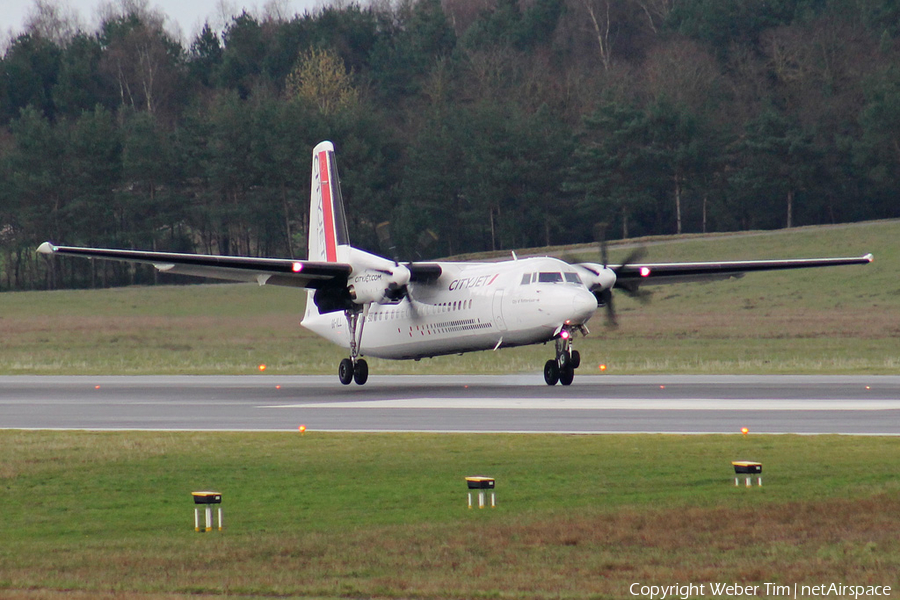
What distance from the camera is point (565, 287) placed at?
2631cm

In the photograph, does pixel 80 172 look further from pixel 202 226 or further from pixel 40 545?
pixel 40 545

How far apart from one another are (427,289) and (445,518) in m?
18.9

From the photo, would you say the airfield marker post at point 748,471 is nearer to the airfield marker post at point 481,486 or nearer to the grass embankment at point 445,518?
the grass embankment at point 445,518

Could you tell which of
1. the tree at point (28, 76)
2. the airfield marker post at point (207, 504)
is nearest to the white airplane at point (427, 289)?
the airfield marker post at point (207, 504)

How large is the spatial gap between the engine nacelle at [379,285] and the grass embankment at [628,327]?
906cm

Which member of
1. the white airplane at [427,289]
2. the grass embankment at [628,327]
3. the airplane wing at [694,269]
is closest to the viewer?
the white airplane at [427,289]

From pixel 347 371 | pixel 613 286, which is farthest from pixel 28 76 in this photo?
pixel 613 286

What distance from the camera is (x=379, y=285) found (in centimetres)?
2869

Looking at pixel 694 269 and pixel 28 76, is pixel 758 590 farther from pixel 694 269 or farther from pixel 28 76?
pixel 28 76

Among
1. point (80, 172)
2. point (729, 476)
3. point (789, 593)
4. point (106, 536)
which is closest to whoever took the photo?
point (789, 593)

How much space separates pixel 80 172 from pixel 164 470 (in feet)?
237

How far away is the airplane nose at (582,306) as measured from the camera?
83.8ft

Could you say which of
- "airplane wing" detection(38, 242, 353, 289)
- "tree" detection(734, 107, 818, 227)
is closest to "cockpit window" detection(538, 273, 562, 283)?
"airplane wing" detection(38, 242, 353, 289)

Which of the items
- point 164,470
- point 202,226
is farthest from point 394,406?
point 202,226
